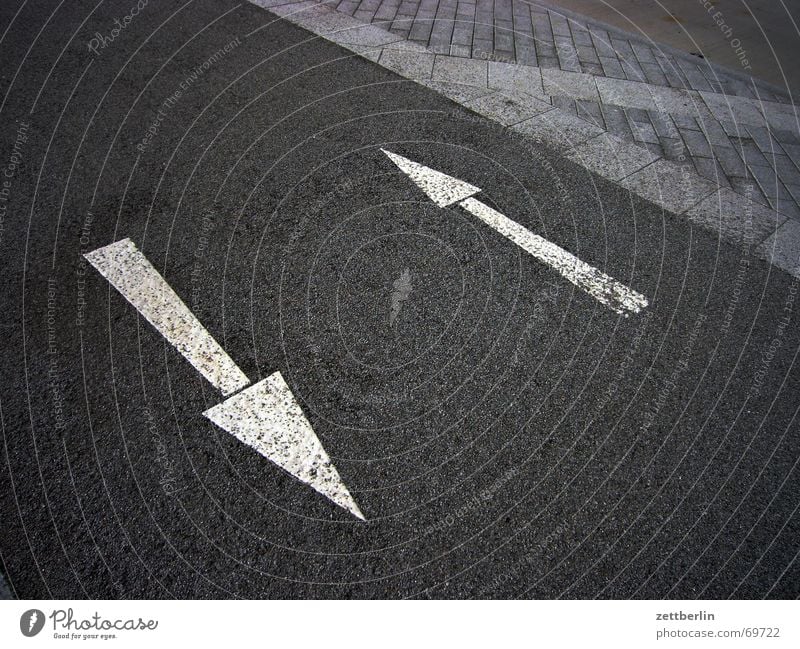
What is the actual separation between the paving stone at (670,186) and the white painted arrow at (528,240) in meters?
1.05

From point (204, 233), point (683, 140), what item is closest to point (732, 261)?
point (683, 140)

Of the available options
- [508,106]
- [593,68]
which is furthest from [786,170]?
[508,106]

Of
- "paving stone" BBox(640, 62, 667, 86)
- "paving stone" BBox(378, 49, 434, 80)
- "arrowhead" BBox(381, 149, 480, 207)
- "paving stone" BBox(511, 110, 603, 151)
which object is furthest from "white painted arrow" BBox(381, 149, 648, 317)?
"paving stone" BBox(640, 62, 667, 86)

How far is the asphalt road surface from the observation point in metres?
2.14

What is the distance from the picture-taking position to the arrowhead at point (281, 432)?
233cm

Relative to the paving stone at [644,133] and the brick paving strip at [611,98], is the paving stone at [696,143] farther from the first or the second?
the paving stone at [644,133]

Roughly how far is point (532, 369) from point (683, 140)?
3092mm

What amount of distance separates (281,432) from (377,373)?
54cm

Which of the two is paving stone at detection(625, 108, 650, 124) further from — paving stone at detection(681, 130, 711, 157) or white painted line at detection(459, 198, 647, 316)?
white painted line at detection(459, 198, 647, 316)

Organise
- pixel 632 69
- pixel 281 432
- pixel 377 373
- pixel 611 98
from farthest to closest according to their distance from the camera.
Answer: pixel 632 69 < pixel 611 98 < pixel 377 373 < pixel 281 432

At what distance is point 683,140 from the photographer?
4809 millimetres

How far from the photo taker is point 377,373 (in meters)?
2.79

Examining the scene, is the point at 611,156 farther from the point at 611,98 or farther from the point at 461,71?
the point at 461,71

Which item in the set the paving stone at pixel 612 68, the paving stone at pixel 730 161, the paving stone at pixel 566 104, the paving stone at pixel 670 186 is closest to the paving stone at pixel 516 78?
the paving stone at pixel 566 104
